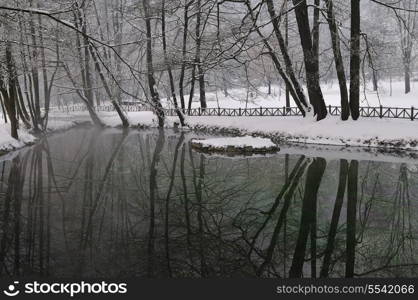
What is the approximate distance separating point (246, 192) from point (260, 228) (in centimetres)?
361

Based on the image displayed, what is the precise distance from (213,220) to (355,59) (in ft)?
55.2

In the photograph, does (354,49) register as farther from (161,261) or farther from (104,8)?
(104,8)

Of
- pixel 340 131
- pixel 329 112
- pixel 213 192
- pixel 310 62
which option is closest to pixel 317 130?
pixel 340 131

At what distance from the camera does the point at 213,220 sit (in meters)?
10.5

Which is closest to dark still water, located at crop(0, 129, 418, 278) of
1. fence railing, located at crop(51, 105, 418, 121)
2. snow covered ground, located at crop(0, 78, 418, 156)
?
snow covered ground, located at crop(0, 78, 418, 156)

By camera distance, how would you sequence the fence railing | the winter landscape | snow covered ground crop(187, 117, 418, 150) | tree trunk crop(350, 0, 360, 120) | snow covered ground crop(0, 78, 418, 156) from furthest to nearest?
1. the fence railing
2. tree trunk crop(350, 0, 360, 120)
3. snow covered ground crop(0, 78, 418, 156)
4. snow covered ground crop(187, 117, 418, 150)
5. the winter landscape

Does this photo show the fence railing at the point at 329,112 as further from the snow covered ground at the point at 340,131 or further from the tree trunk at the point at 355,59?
the snow covered ground at the point at 340,131

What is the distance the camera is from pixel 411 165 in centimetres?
1705

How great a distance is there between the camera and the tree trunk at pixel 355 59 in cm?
2291

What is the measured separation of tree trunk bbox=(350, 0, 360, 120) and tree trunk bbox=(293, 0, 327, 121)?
216cm

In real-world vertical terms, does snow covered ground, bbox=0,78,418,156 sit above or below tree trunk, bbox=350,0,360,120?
below

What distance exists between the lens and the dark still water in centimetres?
767

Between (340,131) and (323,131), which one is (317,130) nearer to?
(323,131)

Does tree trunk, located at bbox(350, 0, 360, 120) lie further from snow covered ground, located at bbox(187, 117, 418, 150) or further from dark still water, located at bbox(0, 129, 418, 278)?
dark still water, located at bbox(0, 129, 418, 278)
